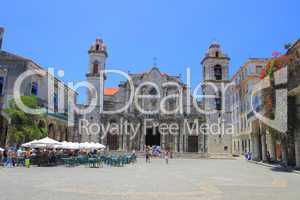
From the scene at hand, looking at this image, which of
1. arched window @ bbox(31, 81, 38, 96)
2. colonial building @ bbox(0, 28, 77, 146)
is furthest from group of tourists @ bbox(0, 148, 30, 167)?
arched window @ bbox(31, 81, 38, 96)

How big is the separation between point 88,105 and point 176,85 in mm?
13659

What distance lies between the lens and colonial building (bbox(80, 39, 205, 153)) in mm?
42688

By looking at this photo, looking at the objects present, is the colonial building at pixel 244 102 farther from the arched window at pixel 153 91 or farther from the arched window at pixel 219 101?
the arched window at pixel 153 91

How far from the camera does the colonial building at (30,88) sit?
91.0 feet

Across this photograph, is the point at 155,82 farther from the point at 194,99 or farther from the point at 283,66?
the point at 283,66

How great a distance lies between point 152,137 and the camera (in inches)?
1748

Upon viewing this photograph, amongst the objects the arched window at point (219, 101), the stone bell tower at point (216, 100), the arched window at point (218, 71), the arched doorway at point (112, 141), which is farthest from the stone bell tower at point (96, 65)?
the arched window at point (219, 101)

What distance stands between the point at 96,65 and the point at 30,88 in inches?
633

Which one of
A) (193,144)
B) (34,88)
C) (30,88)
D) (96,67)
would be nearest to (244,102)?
(193,144)

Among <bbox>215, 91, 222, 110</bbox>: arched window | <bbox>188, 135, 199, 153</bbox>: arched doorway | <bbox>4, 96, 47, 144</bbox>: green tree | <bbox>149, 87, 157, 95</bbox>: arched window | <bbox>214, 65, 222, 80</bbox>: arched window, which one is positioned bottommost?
<bbox>188, 135, 199, 153</bbox>: arched doorway

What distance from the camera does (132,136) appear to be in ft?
141

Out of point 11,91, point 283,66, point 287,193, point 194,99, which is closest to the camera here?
point 287,193

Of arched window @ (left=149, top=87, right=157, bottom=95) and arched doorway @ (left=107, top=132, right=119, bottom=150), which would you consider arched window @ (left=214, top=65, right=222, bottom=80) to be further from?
arched doorway @ (left=107, top=132, right=119, bottom=150)

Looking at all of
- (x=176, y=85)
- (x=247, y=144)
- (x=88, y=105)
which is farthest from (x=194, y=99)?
(x=88, y=105)
